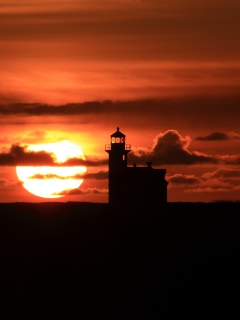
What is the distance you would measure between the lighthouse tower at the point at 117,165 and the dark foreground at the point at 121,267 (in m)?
10.6

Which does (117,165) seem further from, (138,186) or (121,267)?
(121,267)

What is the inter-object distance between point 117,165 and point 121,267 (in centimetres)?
2828

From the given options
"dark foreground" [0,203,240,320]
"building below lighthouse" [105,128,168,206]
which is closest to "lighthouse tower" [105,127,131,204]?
"building below lighthouse" [105,128,168,206]

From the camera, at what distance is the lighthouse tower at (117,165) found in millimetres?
66812

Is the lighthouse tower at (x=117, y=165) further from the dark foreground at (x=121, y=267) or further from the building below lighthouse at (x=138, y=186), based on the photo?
the dark foreground at (x=121, y=267)

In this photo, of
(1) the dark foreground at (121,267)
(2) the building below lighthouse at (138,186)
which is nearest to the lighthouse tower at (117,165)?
(2) the building below lighthouse at (138,186)

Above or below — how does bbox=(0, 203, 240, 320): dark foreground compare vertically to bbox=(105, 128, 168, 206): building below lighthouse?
below

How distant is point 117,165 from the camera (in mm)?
69625

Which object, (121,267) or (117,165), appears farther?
(117,165)

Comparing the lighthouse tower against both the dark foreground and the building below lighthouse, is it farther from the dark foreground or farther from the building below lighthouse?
the dark foreground

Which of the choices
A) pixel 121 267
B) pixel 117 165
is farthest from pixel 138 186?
pixel 121 267

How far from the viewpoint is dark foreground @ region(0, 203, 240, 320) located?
120 ft

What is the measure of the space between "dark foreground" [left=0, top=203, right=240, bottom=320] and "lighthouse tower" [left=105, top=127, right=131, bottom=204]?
10.6 metres

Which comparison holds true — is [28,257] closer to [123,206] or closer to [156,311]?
[156,311]
